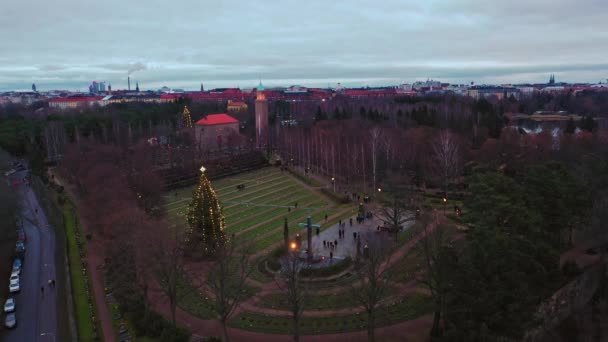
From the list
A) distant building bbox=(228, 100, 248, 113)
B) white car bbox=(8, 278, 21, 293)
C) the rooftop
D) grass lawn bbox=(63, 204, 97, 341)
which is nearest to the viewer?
grass lawn bbox=(63, 204, 97, 341)

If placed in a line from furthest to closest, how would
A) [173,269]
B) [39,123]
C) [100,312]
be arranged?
1. [39,123]
2. [100,312]
3. [173,269]

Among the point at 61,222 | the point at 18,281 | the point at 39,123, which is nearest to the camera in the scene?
the point at 18,281

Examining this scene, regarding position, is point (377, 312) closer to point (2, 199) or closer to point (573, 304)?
point (573, 304)

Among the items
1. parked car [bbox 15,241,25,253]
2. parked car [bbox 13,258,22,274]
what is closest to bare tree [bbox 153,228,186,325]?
parked car [bbox 13,258,22,274]

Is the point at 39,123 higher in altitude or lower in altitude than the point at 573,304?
higher

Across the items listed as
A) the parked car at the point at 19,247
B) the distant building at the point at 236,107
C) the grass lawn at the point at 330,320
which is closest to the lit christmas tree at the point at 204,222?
the grass lawn at the point at 330,320

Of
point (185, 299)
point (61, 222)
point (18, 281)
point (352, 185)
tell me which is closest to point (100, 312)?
point (185, 299)

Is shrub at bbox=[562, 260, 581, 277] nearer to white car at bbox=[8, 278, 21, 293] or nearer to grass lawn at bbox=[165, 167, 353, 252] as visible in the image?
grass lawn at bbox=[165, 167, 353, 252]
